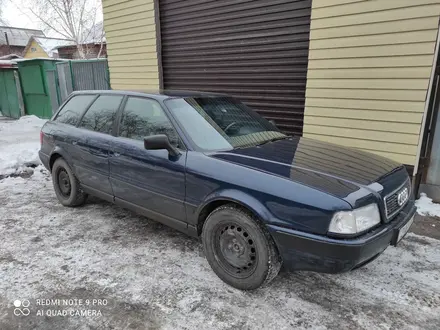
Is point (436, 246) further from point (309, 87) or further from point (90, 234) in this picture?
point (90, 234)

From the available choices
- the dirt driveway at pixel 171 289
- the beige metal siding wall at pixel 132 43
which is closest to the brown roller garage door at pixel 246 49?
the beige metal siding wall at pixel 132 43

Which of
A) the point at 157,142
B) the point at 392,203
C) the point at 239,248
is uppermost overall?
the point at 157,142

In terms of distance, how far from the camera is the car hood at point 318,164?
231 cm

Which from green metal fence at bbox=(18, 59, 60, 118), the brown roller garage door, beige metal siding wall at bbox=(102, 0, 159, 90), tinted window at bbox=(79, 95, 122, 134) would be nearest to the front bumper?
tinted window at bbox=(79, 95, 122, 134)

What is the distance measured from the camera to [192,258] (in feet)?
10.2

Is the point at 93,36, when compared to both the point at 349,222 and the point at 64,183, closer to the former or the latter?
the point at 64,183

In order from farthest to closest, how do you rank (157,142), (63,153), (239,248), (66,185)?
(66,185), (63,153), (157,142), (239,248)

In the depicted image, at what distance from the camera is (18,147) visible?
7.61m

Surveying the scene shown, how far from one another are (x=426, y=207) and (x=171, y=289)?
359 cm

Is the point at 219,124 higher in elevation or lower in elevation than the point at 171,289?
higher

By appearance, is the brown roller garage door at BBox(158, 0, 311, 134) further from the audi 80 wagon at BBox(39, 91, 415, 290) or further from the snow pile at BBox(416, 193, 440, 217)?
the snow pile at BBox(416, 193, 440, 217)

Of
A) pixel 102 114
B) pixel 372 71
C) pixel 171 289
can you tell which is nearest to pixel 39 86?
pixel 102 114

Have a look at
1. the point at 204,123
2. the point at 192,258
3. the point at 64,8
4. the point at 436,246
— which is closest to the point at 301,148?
the point at 204,123

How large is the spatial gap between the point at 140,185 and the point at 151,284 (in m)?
1.00
